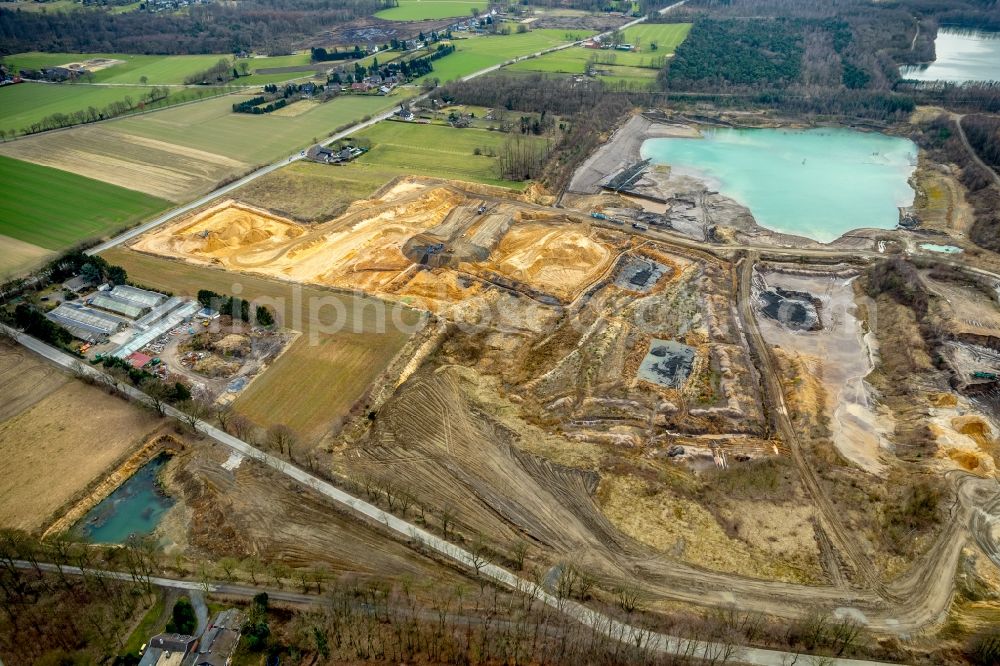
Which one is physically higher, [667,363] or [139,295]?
[667,363]

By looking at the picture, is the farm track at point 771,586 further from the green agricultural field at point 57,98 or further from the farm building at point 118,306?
the green agricultural field at point 57,98

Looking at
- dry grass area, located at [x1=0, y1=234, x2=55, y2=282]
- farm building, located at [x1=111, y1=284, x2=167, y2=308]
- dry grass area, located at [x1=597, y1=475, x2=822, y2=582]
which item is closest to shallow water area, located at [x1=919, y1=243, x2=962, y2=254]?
dry grass area, located at [x1=597, y1=475, x2=822, y2=582]

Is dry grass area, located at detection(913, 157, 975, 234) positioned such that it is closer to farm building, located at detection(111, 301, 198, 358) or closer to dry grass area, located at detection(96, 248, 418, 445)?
dry grass area, located at detection(96, 248, 418, 445)

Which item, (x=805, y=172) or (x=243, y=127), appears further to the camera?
(x=243, y=127)

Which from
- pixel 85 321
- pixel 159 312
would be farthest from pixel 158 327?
pixel 85 321

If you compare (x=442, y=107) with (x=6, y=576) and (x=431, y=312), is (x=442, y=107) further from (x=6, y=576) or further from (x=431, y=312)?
(x=6, y=576)

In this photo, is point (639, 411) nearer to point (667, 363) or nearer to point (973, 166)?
point (667, 363)

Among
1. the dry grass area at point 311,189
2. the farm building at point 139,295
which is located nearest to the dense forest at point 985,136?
the dry grass area at point 311,189
